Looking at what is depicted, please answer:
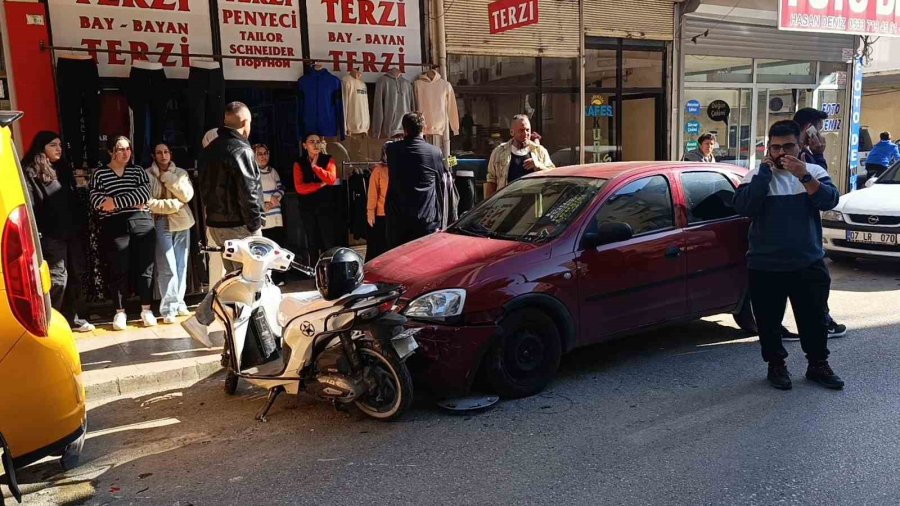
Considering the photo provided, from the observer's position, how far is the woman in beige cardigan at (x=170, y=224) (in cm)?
732

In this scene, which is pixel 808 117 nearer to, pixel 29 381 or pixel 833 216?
pixel 833 216

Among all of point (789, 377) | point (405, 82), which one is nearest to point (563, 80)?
point (405, 82)

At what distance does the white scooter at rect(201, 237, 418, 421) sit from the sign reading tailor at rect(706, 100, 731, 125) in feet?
34.9

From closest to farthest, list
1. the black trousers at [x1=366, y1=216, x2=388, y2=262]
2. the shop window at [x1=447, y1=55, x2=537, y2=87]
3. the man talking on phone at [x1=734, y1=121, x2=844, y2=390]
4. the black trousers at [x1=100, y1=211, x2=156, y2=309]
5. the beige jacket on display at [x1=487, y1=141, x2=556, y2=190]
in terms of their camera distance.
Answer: the man talking on phone at [x1=734, y1=121, x2=844, y2=390] < the black trousers at [x1=100, y1=211, x2=156, y2=309] < the beige jacket on display at [x1=487, y1=141, x2=556, y2=190] < the black trousers at [x1=366, y1=216, x2=388, y2=262] < the shop window at [x1=447, y1=55, x2=537, y2=87]

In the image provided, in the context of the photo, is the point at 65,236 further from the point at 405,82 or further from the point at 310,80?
the point at 405,82

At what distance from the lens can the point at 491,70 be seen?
1067 cm

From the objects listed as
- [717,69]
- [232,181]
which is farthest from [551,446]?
[717,69]

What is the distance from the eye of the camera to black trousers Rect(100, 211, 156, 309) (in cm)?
711

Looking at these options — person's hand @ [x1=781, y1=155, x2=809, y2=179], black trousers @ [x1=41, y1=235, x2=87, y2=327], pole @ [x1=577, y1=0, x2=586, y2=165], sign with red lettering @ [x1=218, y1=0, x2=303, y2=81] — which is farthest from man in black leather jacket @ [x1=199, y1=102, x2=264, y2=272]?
pole @ [x1=577, y1=0, x2=586, y2=165]

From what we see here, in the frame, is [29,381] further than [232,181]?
No

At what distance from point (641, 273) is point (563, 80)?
21.5 ft

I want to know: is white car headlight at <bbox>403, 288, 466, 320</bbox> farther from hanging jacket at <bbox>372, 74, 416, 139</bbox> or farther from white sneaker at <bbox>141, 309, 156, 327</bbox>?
hanging jacket at <bbox>372, 74, 416, 139</bbox>

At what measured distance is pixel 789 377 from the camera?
5.17 metres

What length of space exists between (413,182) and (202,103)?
113 inches
